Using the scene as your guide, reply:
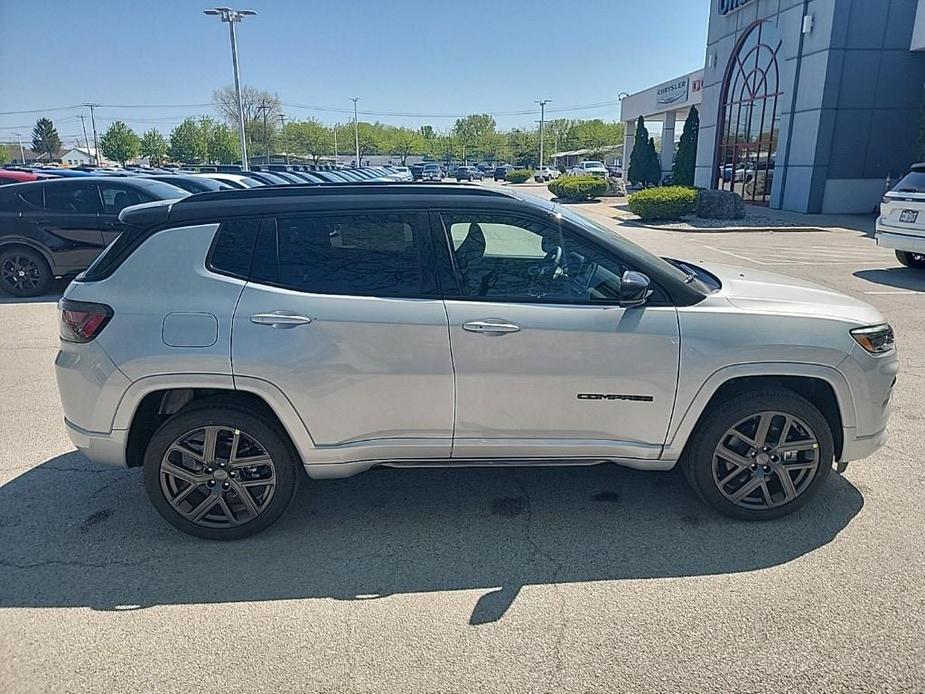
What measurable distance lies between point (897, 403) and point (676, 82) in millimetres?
41144

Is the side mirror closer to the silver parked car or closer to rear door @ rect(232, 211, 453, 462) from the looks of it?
the silver parked car

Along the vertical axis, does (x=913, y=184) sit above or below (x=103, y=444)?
above

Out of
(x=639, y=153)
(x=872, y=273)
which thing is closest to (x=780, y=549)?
(x=872, y=273)

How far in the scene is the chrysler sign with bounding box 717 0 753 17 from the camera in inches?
1018

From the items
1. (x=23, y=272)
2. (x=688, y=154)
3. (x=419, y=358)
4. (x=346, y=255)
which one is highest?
(x=688, y=154)

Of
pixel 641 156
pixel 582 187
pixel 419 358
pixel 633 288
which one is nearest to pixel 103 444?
pixel 419 358

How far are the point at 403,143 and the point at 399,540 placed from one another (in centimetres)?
10508

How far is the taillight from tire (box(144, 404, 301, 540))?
0.57 meters

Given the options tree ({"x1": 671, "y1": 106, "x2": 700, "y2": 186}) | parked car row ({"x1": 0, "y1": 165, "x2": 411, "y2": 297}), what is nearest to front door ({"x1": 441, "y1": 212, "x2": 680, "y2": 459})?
parked car row ({"x1": 0, "y1": 165, "x2": 411, "y2": 297})

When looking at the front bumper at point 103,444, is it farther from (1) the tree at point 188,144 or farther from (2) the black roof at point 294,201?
(1) the tree at point 188,144

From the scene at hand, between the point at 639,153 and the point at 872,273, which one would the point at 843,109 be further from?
the point at 639,153

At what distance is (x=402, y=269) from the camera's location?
10.5 feet

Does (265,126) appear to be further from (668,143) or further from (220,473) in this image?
(220,473)

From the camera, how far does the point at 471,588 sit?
2900mm
